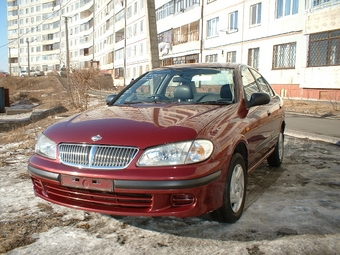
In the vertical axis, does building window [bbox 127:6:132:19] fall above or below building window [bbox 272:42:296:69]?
above

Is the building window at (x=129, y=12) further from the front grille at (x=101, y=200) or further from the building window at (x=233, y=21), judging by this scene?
the front grille at (x=101, y=200)

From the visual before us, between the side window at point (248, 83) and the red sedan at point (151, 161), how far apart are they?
52 centimetres

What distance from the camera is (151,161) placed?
8.57 ft

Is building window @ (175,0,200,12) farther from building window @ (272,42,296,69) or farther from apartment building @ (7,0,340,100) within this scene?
building window @ (272,42,296,69)

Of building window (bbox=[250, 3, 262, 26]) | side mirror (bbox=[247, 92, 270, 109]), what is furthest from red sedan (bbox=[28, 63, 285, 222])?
building window (bbox=[250, 3, 262, 26])

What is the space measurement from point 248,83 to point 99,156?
2.34 metres

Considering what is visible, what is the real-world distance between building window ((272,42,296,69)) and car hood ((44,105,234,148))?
17984mm

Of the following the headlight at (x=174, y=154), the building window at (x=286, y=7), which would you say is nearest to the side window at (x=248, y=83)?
the headlight at (x=174, y=154)

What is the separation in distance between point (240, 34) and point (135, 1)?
24.3 m

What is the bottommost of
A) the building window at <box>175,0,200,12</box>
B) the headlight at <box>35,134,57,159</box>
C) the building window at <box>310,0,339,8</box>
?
the headlight at <box>35,134,57,159</box>

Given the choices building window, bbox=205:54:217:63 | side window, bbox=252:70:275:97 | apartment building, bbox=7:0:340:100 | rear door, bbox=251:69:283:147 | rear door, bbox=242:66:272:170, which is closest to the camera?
rear door, bbox=242:66:272:170

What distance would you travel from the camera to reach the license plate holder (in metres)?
2.61

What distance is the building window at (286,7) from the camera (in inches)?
768

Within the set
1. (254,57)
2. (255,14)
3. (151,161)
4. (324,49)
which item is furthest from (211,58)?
(151,161)
